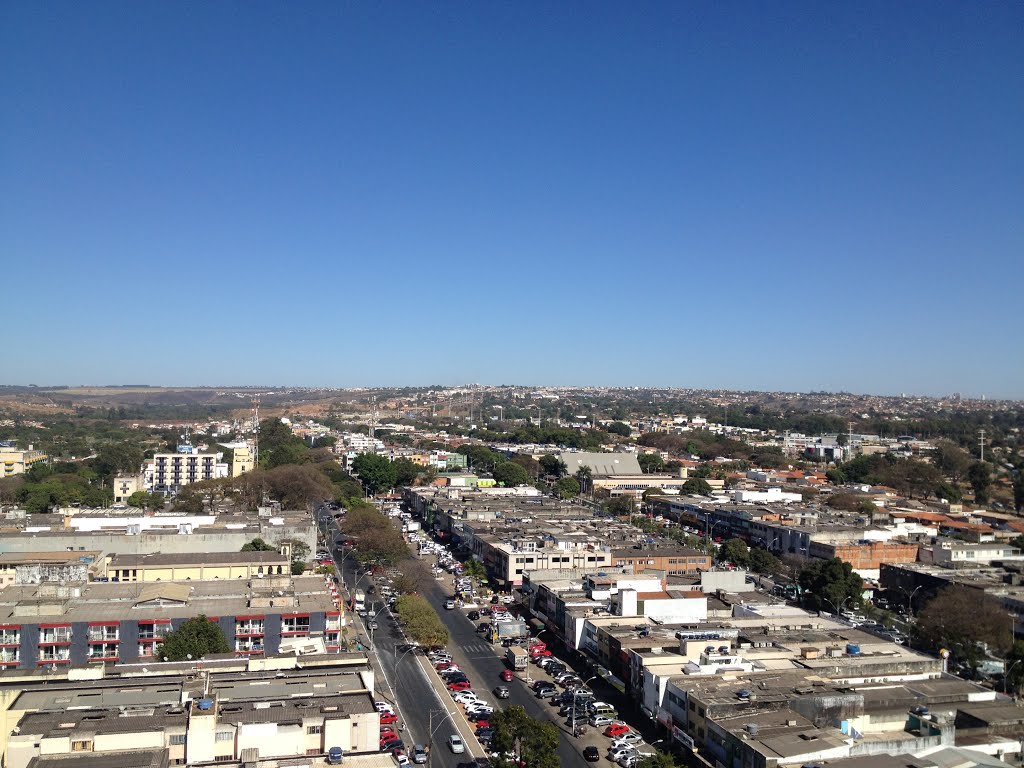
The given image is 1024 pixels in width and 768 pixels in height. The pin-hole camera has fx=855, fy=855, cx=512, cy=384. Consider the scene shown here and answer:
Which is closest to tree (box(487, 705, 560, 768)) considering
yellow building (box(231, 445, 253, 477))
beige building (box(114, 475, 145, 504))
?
beige building (box(114, 475, 145, 504))

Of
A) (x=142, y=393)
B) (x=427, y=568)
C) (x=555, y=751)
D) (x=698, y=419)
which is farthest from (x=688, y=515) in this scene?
(x=142, y=393)

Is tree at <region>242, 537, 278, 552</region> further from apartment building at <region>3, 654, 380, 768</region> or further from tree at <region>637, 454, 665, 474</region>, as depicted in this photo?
tree at <region>637, 454, 665, 474</region>

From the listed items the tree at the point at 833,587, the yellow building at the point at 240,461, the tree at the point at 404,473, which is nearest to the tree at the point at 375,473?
the tree at the point at 404,473

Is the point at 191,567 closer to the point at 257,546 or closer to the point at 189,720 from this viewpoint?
the point at 257,546

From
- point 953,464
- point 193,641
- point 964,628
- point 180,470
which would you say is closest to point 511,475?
point 180,470

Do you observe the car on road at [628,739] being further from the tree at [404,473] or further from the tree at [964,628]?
the tree at [404,473]

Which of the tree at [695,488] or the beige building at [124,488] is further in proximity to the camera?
the tree at [695,488]
